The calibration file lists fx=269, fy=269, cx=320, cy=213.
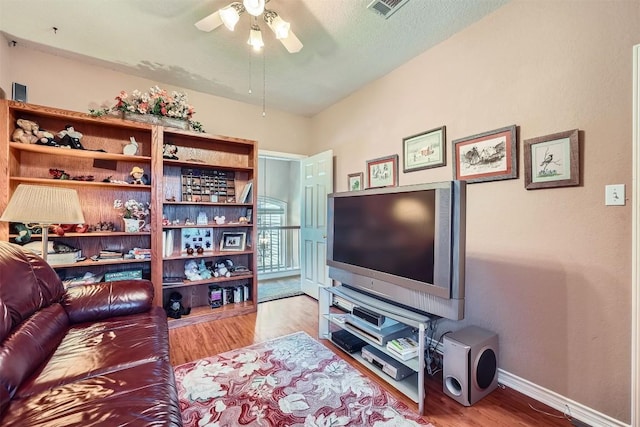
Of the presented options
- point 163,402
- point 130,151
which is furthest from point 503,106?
point 130,151

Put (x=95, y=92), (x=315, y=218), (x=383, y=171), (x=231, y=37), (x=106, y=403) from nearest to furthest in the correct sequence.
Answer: (x=106, y=403)
(x=231, y=37)
(x=95, y=92)
(x=383, y=171)
(x=315, y=218)

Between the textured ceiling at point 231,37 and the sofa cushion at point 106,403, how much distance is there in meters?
2.32

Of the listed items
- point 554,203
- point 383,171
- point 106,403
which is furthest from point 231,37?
point 554,203

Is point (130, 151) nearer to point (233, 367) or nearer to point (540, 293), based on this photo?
point (233, 367)

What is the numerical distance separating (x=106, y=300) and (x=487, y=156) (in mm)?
2882

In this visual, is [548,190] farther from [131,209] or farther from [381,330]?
[131,209]

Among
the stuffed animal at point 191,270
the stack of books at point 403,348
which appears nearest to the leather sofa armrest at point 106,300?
the stuffed animal at point 191,270

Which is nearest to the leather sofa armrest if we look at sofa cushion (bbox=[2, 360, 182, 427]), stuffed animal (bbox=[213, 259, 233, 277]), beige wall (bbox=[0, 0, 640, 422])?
sofa cushion (bbox=[2, 360, 182, 427])

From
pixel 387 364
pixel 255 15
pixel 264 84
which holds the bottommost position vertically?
pixel 387 364

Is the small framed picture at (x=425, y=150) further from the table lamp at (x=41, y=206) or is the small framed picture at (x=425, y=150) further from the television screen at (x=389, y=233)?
the table lamp at (x=41, y=206)

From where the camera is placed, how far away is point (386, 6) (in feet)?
6.14

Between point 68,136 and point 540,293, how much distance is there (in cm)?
395

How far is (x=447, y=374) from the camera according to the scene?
5.56ft

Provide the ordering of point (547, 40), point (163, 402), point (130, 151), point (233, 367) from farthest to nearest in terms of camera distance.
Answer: point (130, 151) < point (233, 367) < point (547, 40) < point (163, 402)
